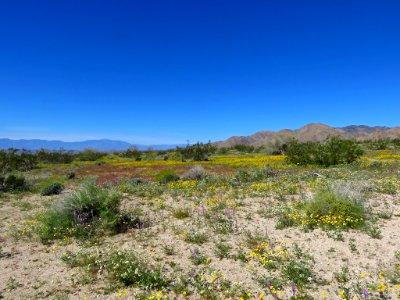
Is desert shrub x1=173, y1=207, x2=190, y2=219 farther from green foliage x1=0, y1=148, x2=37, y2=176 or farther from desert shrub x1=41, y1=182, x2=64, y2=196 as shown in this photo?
green foliage x1=0, y1=148, x2=37, y2=176

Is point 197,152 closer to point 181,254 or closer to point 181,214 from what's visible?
point 181,214

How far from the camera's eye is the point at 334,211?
7.48 meters

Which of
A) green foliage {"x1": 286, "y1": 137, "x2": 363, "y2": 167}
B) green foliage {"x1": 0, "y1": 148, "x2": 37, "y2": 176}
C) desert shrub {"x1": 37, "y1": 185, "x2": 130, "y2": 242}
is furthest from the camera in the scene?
green foliage {"x1": 0, "y1": 148, "x2": 37, "y2": 176}

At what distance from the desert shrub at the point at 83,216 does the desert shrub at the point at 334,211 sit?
204 inches

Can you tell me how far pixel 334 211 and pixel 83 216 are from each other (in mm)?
6833

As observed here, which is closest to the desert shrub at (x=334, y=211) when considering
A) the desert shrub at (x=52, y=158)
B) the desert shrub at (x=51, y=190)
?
the desert shrub at (x=51, y=190)

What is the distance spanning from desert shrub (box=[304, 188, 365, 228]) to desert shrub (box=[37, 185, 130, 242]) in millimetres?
5176

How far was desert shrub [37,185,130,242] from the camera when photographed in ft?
25.2

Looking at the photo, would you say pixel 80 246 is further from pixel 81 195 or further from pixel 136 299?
pixel 136 299

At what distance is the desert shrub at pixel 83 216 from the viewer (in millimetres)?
7684

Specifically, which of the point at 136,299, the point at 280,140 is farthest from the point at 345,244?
the point at 280,140

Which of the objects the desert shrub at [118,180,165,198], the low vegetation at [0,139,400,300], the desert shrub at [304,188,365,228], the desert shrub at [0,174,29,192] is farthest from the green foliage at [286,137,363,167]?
the desert shrub at [0,174,29,192]

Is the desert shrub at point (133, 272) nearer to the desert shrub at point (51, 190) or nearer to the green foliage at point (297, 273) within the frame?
the green foliage at point (297, 273)

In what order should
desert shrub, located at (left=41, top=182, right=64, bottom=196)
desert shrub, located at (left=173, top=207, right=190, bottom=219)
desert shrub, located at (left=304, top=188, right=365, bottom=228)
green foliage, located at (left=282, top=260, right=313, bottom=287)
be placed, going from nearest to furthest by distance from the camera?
1. green foliage, located at (left=282, top=260, right=313, bottom=287)
2. desert shrub, located at (left=304, top=188, right=365, bottom=228)
3. desert shrub, located at (left=173, top=207, right=190, bottom=219)
4. desert shrub, located at (left=41, top=182, right=64, bottom=196)
